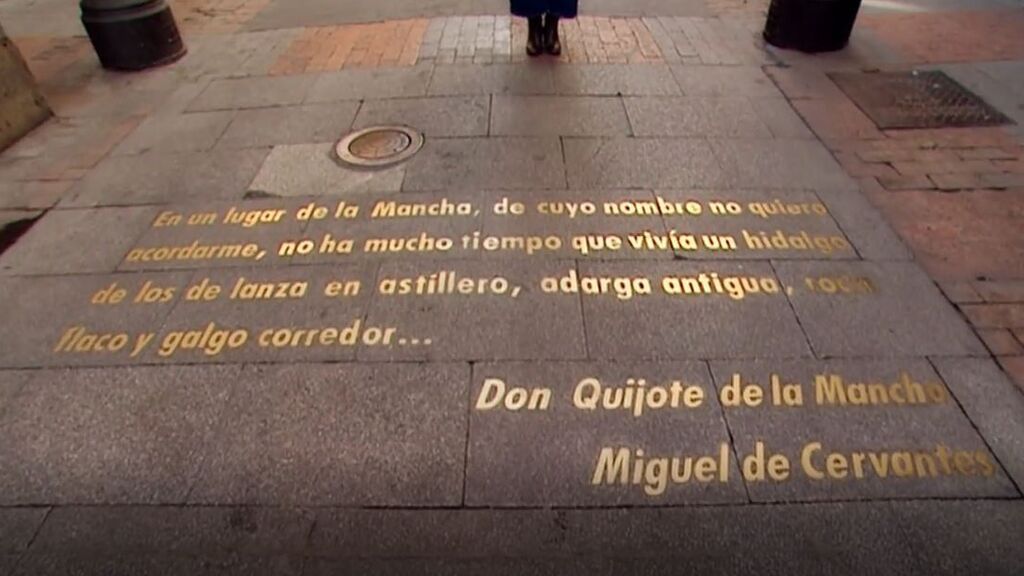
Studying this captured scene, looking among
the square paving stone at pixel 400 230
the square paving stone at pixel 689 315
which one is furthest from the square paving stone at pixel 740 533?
the square paving stone at pixel 400 230

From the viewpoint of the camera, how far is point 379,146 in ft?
15.3

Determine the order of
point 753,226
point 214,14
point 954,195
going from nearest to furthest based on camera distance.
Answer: point 753,226 < point 954,195 < point 214,14

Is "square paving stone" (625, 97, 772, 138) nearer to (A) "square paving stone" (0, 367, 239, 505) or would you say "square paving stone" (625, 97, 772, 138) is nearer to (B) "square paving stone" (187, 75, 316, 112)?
(B) "square paving stone" (187, 75, 316, 112)

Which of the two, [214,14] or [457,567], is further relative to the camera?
[214,14]

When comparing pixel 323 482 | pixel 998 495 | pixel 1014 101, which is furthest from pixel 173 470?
pixel 1014 101

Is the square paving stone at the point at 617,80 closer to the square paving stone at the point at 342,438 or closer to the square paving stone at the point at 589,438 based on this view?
the square paving stone at the point at 589,438

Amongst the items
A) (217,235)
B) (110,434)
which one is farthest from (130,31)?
(110,434)

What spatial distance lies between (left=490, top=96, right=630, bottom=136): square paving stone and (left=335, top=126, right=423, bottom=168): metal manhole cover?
2.33 ft

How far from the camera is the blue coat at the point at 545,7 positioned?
5.68 meters

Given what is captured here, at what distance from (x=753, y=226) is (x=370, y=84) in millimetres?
3903

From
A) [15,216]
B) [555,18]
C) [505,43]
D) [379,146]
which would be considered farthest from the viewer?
[505,43]

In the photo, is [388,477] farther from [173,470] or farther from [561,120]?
[561,120]

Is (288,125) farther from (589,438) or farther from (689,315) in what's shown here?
(589,438)

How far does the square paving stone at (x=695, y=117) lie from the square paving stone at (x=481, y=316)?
6.84 feet
